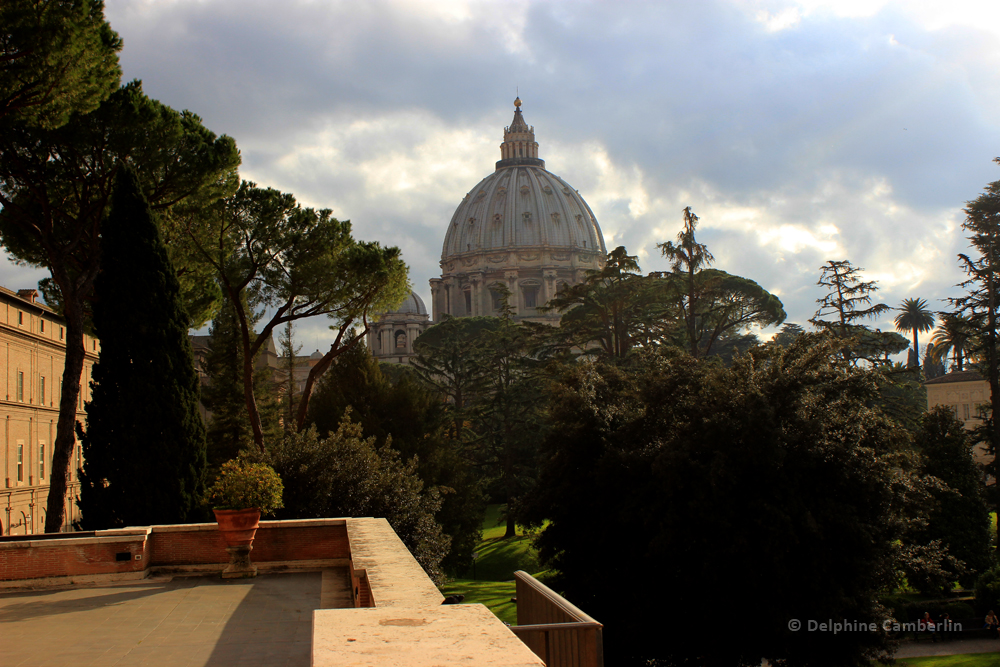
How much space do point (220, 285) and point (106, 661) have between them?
44.9 ft

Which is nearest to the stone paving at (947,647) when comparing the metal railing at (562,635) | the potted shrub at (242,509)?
the potted shrub at (242,509)

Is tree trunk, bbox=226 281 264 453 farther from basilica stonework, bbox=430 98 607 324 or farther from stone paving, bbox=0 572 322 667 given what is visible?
basilica stonework, bbox=430 98 607 324

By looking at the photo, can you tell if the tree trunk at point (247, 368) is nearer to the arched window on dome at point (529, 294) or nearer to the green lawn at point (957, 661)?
the green lawn at point (957, 661)

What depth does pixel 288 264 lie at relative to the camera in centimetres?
1833

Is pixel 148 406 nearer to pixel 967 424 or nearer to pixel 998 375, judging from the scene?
pixel 998 375

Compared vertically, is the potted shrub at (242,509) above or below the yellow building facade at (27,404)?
below

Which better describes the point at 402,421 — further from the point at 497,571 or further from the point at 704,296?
the point at 704,296

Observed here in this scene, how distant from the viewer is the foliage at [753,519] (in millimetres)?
10367

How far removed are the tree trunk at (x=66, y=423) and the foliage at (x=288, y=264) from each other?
3515 millimetres

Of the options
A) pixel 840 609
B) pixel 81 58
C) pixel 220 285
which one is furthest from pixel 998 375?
pixel 81 58

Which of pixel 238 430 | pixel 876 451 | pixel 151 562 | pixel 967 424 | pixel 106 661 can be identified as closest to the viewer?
pixel 106 661

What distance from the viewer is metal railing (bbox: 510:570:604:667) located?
306 cm

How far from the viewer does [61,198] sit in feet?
48.2

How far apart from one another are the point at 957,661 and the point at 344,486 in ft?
→ 37.0
